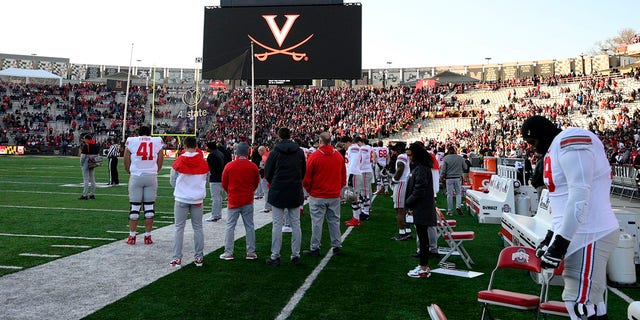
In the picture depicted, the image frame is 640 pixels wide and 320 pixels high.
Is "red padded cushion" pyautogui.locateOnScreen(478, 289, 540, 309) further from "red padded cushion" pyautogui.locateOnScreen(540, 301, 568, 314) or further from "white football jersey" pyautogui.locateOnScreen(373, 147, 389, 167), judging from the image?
"white football jersey" pyautogui.locateOnScreen(373, 147, 389, 167)

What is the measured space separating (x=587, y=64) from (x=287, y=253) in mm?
64558

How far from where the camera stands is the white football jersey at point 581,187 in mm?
3033

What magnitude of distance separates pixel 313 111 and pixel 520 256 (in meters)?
43.9

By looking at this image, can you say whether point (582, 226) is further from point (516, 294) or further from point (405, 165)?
point (405, 165)

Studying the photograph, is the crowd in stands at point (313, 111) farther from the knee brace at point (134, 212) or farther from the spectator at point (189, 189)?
the spectator at point (189, 189)

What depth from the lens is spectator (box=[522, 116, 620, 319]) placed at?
304 cm

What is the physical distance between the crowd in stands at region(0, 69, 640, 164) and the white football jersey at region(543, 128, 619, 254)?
28.7 meters

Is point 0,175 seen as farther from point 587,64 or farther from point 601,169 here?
point 587,64

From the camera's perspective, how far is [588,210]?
3.14 metres

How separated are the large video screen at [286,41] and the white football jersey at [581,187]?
3111 centimetres

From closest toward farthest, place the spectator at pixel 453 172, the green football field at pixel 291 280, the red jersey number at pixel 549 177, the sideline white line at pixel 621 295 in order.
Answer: the red jersey number at pixel 549 177 → the green football field at pixel 291 280 → the sideline white line at pixel 621 295 → the spectator at pixel 453 172

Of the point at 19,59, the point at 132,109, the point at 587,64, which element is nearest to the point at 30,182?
the point at 132,109

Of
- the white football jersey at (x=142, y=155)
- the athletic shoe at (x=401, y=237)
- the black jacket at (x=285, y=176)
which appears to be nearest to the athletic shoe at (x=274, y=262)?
the black jacket at (x=285, y=176)

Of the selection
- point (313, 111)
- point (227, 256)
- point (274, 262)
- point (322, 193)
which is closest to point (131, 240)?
point (227, 256)
